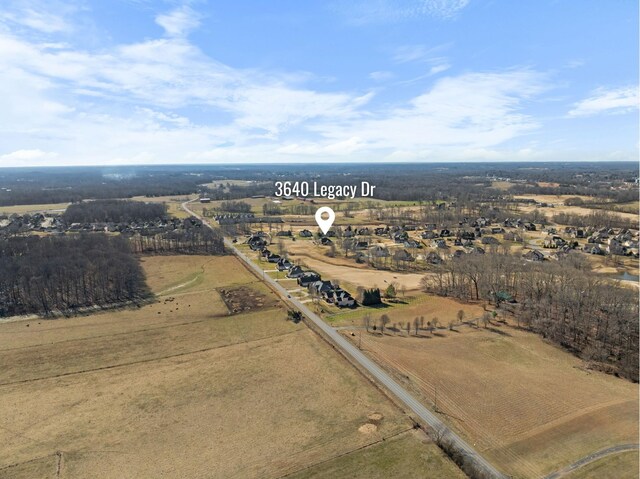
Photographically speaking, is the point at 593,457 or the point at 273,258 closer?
the point at 593,457

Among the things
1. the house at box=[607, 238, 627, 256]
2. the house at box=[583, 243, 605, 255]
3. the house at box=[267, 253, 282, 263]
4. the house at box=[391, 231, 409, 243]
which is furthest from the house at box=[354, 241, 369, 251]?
the house at box=[607, 238, 627, 256]

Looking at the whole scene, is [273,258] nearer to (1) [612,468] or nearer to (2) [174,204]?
(1) [612,468]

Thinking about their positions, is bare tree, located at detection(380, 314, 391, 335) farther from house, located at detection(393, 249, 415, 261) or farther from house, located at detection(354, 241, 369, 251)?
house, located at detection(354, 241, 369, 251)

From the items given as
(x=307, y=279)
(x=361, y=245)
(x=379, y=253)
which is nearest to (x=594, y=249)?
(x=379, y=253)

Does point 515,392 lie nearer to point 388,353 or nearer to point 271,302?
point 388,353

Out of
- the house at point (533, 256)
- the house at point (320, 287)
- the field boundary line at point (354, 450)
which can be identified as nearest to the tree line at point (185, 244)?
the house at point (320, 287)

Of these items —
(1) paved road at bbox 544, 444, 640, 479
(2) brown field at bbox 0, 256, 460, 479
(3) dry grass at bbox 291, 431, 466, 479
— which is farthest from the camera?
(2) brown field at bbox 0, 256, 460, 479

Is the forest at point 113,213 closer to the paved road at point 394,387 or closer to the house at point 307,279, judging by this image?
the house at point 307,279
